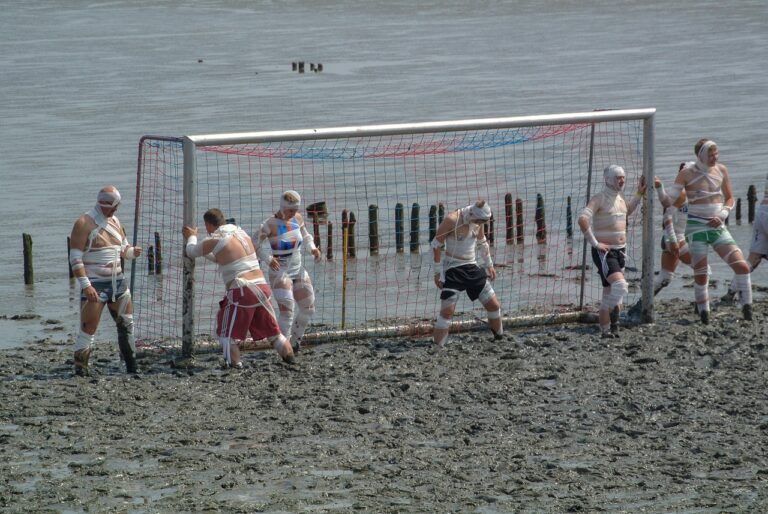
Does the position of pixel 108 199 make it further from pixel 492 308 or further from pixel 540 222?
pixel 540 222

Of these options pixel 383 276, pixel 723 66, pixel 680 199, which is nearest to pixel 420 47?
pixel 723 66

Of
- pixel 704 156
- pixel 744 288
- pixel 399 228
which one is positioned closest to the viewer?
pixel 704 156

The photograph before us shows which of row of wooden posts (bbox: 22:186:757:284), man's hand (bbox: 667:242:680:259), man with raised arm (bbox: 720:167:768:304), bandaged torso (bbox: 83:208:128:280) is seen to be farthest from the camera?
row of wooden posts (bbox: 22:186:757:284)

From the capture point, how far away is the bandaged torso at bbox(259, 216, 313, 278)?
546 inches

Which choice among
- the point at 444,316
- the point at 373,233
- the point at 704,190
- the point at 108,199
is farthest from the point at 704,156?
the point at 373,233

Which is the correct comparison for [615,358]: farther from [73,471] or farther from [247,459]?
[73,471]

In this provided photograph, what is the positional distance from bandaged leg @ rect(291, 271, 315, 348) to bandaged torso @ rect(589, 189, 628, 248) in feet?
10.3

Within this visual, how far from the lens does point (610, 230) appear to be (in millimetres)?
14656

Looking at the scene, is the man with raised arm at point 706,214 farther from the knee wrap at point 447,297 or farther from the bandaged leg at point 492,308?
the knee wrap at point 447,297

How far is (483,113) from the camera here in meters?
46.6

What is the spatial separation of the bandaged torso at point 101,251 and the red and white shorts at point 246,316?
115cm

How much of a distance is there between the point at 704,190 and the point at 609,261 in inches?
57.3

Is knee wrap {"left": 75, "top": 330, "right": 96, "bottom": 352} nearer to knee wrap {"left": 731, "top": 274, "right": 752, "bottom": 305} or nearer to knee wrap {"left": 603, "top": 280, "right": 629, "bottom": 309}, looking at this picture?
knee wrap {"left": 603, "top": 280, "right": 629, "bottom": 309}

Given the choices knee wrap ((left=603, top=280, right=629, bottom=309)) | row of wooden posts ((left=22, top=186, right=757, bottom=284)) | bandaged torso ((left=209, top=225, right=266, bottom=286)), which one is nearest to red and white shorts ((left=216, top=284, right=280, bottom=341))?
bandaged torso ((left=209, top=225, right=266, bottom=286))
